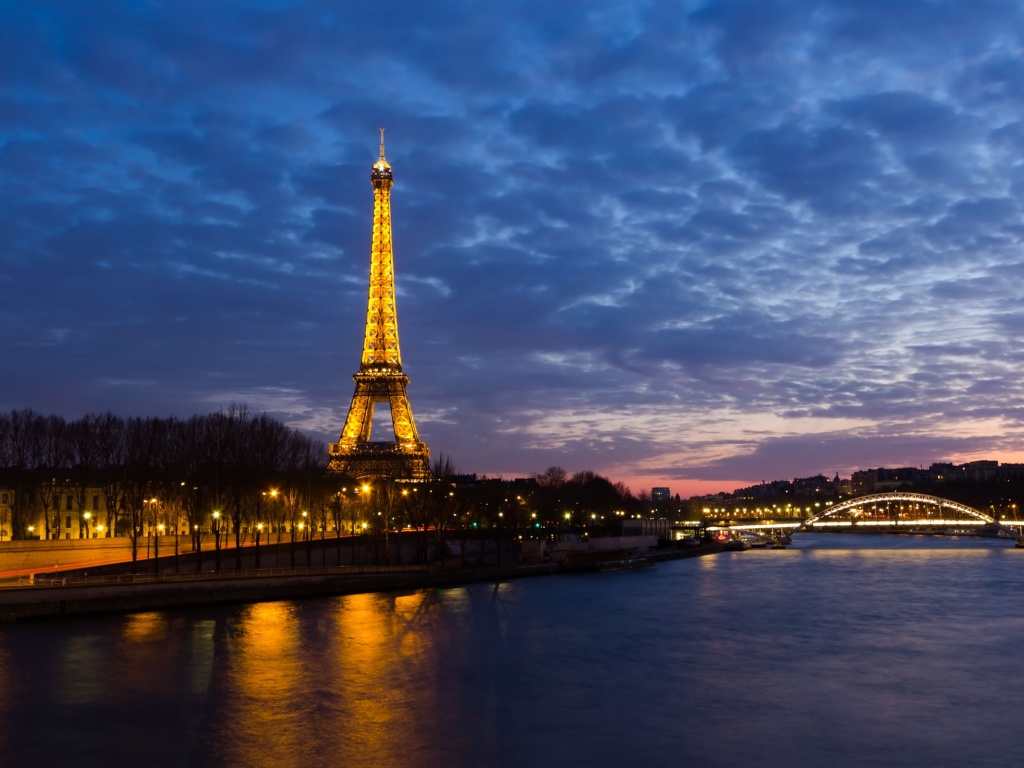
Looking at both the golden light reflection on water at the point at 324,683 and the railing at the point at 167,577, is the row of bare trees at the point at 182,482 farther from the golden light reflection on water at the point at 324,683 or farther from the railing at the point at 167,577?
the golden light reflection on water at the point at 324,683

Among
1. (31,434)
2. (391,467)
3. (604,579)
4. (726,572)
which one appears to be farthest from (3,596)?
(391,467)

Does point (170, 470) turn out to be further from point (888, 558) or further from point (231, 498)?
point (888, 558)

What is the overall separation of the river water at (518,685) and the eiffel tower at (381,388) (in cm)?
3922

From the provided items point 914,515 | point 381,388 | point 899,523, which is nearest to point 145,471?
point 381,388

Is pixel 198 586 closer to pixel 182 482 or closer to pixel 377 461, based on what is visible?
pixel 182 482

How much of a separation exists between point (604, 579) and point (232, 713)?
36.7m

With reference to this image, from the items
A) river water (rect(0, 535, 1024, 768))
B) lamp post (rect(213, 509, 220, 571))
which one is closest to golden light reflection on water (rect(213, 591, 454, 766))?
river water (rect(0, 535, 1024, 768))

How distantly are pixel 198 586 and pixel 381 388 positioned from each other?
47575 millimetres

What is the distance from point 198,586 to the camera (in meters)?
35.1

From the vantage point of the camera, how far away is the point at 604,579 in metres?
53.4

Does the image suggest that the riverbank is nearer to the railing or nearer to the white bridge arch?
the railing

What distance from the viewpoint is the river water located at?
1625cm

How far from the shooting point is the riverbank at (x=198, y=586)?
3020 centimetres

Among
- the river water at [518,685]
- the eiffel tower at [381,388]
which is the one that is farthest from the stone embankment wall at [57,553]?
the eiffel tower at [381,388]
